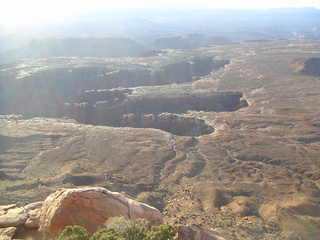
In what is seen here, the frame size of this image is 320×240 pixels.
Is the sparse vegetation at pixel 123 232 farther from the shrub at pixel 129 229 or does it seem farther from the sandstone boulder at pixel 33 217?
the sandstone boulder at pixel 33 217

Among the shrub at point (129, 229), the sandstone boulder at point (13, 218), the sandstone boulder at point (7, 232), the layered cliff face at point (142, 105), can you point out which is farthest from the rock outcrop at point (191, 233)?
the layered cliff face at point (142, 105)

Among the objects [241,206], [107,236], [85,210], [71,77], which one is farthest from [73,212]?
[71,77]

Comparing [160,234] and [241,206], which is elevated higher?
[160,234]

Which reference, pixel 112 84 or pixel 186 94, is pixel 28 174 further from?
pixel 112 84

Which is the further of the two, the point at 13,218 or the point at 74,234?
the point at 13,218

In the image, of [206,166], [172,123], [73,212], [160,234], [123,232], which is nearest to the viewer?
[160,234]

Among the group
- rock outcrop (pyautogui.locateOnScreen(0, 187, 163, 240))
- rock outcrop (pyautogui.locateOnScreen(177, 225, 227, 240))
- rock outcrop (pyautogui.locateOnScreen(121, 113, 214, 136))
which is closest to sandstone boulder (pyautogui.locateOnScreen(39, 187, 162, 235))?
rock outcrop (pyautogui.locateOnScreen(0, 187, 163, 240))

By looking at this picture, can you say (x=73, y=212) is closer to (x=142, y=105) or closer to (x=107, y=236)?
(x=107, y=236)

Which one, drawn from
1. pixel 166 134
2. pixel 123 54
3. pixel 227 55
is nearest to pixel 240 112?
pixel 166 134
